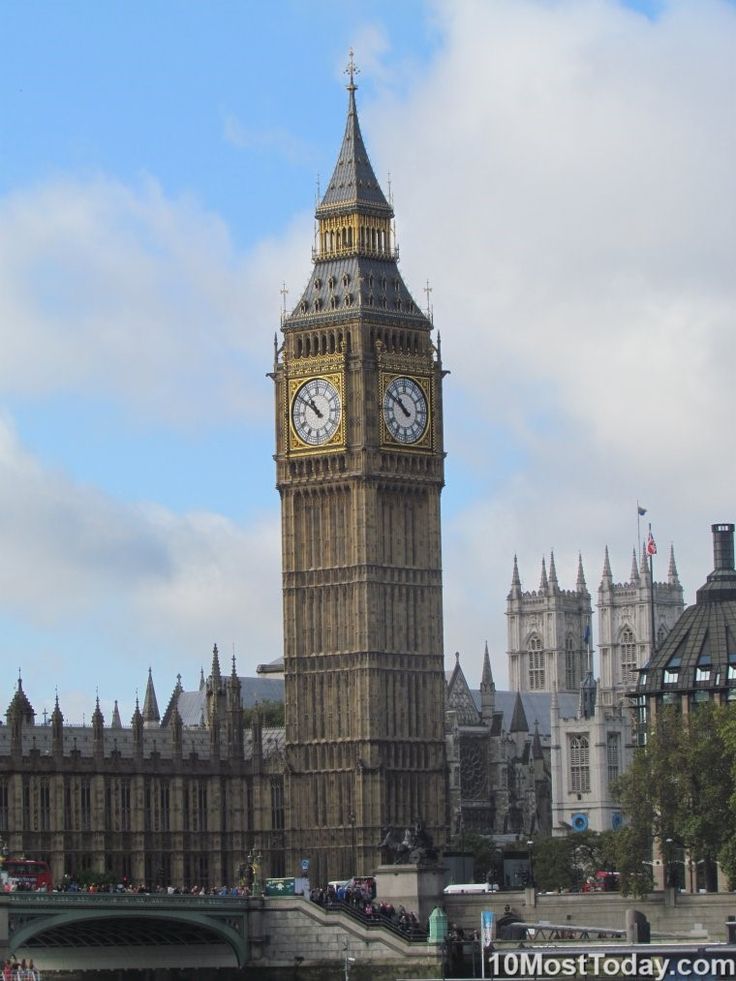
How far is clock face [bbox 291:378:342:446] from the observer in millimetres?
151875

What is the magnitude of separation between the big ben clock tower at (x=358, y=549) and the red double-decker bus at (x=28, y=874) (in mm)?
20090

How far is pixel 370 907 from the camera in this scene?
12275 centimetres

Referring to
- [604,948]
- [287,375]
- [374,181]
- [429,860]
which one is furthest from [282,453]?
[604,948]

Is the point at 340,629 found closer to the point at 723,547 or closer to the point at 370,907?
the point at 723,547

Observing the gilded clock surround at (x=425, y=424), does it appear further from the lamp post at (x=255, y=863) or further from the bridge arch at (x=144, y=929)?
the bridge arch at (x=144, y=929)

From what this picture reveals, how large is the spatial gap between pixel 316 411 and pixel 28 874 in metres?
32.7

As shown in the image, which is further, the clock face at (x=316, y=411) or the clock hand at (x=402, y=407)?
the clock hand at (x=402, y=407)

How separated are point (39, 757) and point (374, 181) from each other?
33971 mm

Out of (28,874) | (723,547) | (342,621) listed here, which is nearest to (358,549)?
(342,621)

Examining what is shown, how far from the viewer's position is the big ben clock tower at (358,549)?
150 metres

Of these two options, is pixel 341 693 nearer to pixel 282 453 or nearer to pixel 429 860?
pixel 282 453

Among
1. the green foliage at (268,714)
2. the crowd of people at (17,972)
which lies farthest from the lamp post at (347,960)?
the green foliage at (268,714)

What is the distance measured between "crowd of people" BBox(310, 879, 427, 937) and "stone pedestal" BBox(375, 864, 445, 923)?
0.47 metres

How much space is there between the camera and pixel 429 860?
127438mm
